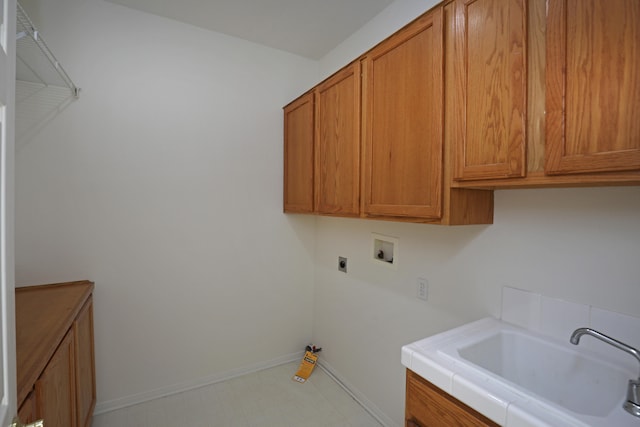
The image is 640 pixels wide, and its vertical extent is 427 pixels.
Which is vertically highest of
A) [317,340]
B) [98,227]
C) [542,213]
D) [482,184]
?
[482,184]

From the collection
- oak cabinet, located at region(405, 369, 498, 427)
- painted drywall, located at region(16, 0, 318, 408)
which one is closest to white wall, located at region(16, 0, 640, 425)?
painted drywall, located at region(16, 0, 318, 408)

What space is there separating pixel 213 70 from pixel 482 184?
2.06 meters

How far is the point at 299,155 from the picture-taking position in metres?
2.29

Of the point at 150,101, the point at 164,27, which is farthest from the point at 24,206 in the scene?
the point at 164,27

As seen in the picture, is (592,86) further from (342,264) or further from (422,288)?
(342,264)

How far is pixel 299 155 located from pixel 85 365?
184 cm

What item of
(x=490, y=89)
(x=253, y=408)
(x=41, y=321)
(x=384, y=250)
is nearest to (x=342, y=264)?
(x=384, y=250)

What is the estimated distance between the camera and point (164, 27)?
209cm

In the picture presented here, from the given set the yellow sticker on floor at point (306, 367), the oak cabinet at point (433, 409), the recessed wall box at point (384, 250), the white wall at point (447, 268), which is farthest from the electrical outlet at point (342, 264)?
the oak cabinet at point (433, 409)

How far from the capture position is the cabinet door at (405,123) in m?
1.23

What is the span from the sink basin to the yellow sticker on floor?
5.30 ft

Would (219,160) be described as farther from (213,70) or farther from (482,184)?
(482,184)

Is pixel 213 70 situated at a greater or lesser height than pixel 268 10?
lesser

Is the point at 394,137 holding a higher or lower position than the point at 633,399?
higher
